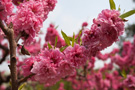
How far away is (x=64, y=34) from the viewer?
1078 millimetres

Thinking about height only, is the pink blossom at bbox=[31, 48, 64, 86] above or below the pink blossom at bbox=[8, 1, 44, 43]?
below

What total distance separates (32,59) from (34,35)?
0.20 meters

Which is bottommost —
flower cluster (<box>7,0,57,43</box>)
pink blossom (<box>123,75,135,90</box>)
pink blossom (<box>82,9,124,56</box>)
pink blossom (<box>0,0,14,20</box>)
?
pink blossom (<box>123,75,135,90</box>)

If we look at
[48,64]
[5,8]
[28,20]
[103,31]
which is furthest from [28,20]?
[103,31]

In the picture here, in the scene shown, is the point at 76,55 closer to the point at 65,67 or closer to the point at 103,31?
the point at 65,67

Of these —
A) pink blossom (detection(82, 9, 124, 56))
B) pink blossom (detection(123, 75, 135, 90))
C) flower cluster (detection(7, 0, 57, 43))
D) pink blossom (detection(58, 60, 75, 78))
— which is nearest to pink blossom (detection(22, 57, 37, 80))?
flower cluster (detection(7, 0, 57, 43))

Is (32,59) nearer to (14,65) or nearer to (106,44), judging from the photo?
(14,65)

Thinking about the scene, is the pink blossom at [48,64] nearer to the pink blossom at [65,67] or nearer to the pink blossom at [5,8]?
the pink blossom at [65,67]

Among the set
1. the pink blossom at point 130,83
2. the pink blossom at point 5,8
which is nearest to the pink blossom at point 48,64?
the pink blossom at point 5,8

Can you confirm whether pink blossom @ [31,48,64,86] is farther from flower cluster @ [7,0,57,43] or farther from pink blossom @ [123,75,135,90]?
pink blossom @ [123,75,135,90]

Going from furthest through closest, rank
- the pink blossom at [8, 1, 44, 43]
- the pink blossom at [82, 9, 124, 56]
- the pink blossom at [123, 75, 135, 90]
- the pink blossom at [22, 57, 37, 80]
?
the pink blossom at [123, 75, 135, 90] → the pink blossom at [22, 57, 37, 80] → the pink blossom at [8, 1, 44, 43] → the pink blossom at [82, 9, 124, 56]

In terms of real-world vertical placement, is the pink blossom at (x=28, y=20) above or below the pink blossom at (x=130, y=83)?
above

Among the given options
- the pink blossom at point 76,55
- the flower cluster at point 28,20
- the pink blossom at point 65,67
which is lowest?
the pink blossom at point 65,67

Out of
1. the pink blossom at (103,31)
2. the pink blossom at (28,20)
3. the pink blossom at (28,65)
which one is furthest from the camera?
the pink blossom at (28,65)
